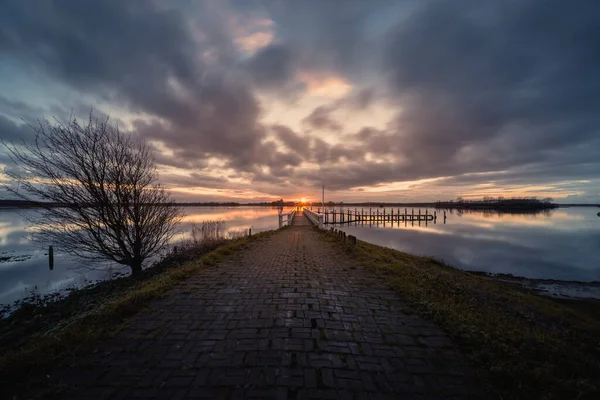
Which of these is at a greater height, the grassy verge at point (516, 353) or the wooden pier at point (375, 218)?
the grassy verge at point (516, 353)

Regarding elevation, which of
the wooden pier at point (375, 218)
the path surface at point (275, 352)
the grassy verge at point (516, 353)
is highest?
the path surface at point (275, 352)

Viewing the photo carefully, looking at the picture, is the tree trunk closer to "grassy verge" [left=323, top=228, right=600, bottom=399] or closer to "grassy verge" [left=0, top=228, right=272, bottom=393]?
"grassy verge" [left=0, top=228, right=272, bottom=393]

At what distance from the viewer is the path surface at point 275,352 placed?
97.2 inches

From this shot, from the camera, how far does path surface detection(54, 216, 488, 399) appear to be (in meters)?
2.47

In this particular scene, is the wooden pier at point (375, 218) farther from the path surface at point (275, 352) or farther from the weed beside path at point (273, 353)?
the weed beside path at point (273, 353)

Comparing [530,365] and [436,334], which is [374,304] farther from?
[530,365]

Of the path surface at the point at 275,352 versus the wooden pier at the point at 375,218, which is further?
the wooden pier at the point at 375,218

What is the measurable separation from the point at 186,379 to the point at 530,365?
13.1 ft

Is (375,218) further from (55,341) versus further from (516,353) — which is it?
(55,341)

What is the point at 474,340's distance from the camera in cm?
336

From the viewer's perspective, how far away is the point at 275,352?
10.1 feet

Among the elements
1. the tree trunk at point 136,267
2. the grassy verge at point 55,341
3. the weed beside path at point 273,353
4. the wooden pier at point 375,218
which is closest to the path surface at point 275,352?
the weed beside path at point 273,353

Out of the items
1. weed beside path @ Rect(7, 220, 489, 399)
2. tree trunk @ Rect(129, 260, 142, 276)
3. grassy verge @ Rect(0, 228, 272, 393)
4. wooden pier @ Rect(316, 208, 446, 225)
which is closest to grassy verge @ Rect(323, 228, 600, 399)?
weed beside path @ Rect(7, 220, 489, 399)

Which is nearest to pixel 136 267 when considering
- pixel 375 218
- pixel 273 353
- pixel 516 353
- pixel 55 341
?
pixel 55 341
